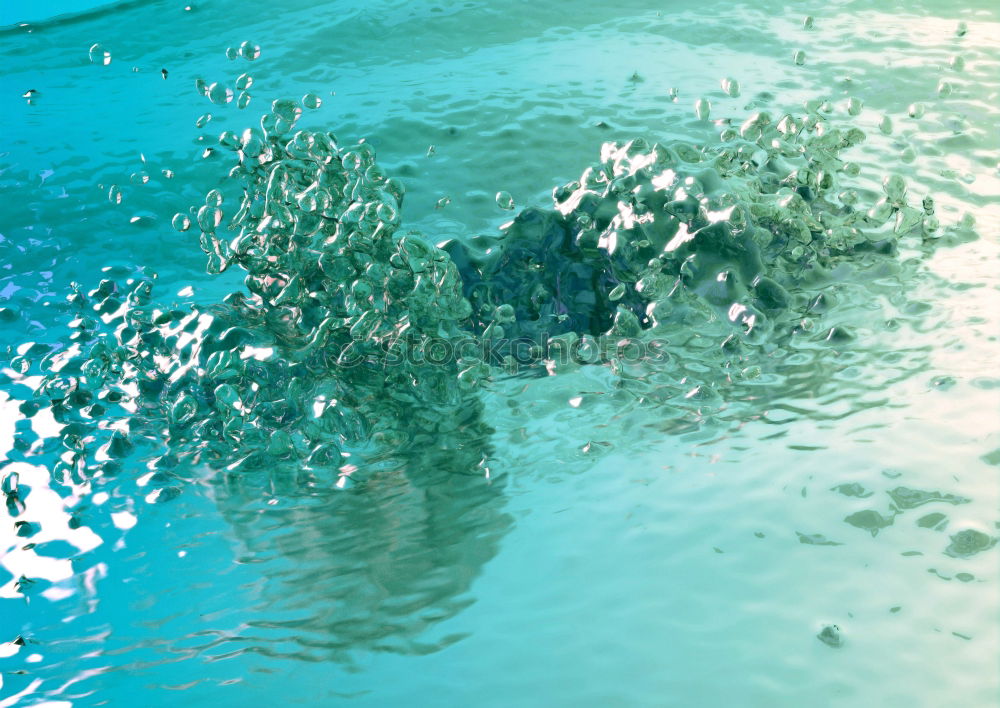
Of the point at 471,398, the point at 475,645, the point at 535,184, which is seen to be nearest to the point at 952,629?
the point at 475,645

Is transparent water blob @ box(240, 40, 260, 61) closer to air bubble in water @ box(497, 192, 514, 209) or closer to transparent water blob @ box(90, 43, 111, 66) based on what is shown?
transparent water blob @ box(90, 43, 111, 66)

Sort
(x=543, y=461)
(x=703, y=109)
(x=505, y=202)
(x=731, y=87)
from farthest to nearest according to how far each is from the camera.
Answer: (x=731, y=87)
(x=703, y=109)
(x=505, y=202)
(x=543, y=461)

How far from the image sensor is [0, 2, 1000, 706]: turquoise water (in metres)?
1.03

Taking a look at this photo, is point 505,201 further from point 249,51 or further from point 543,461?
point 249,51

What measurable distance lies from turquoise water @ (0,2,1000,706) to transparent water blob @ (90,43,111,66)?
476 millimetres

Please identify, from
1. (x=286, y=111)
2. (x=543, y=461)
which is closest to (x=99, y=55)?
(x=286, y=111)

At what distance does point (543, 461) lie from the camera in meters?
1.34

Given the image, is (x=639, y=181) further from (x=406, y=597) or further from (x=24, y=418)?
(x=24, y=418)

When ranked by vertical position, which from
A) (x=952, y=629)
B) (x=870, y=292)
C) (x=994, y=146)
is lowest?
(x=952, y=629)

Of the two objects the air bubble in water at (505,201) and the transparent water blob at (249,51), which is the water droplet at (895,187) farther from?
the transparent water blob at (249,51)

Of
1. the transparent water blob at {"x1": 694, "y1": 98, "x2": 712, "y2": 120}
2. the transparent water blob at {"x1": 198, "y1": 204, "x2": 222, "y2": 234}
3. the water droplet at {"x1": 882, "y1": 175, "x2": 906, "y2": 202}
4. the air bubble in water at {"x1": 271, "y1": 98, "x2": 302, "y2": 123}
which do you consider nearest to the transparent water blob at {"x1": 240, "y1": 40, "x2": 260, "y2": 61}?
the air bubble in water at {"x1": 271, "y1": 98, "x2": 302, "y2": 123}

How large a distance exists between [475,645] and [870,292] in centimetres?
104

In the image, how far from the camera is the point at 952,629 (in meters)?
1.01

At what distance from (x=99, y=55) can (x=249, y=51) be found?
0.55m
